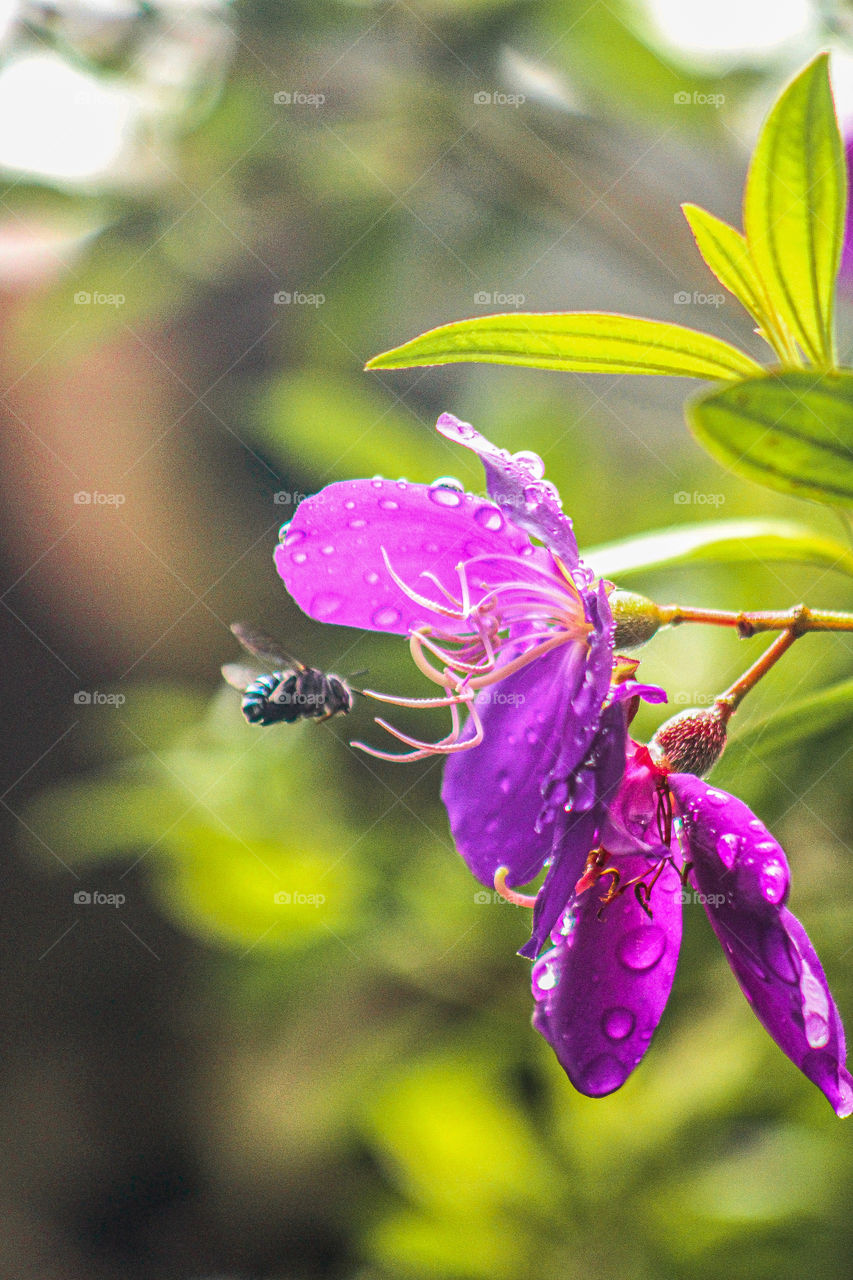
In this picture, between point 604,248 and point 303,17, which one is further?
point 604,248

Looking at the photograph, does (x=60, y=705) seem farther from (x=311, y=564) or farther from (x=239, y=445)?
(x=311, y=564)

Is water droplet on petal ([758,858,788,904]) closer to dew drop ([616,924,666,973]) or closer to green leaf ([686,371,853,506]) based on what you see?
dew drop ([616,924,666,973])

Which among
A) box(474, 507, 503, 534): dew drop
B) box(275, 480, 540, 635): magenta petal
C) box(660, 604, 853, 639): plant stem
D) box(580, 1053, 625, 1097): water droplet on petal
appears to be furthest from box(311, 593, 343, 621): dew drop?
box(580, 1053, 625, 1097): water droplet on petal

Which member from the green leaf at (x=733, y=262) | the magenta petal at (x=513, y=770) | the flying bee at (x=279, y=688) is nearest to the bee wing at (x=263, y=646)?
the flying bee at (x=279, y=688)

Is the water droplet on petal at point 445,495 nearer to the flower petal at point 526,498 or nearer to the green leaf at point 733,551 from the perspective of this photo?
the flower petal at point 526,498

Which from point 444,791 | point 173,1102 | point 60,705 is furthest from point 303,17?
point 173,1102

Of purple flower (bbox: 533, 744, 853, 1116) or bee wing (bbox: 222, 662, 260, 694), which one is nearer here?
purple flower (bbox: 533, 744, 853, 1116)
